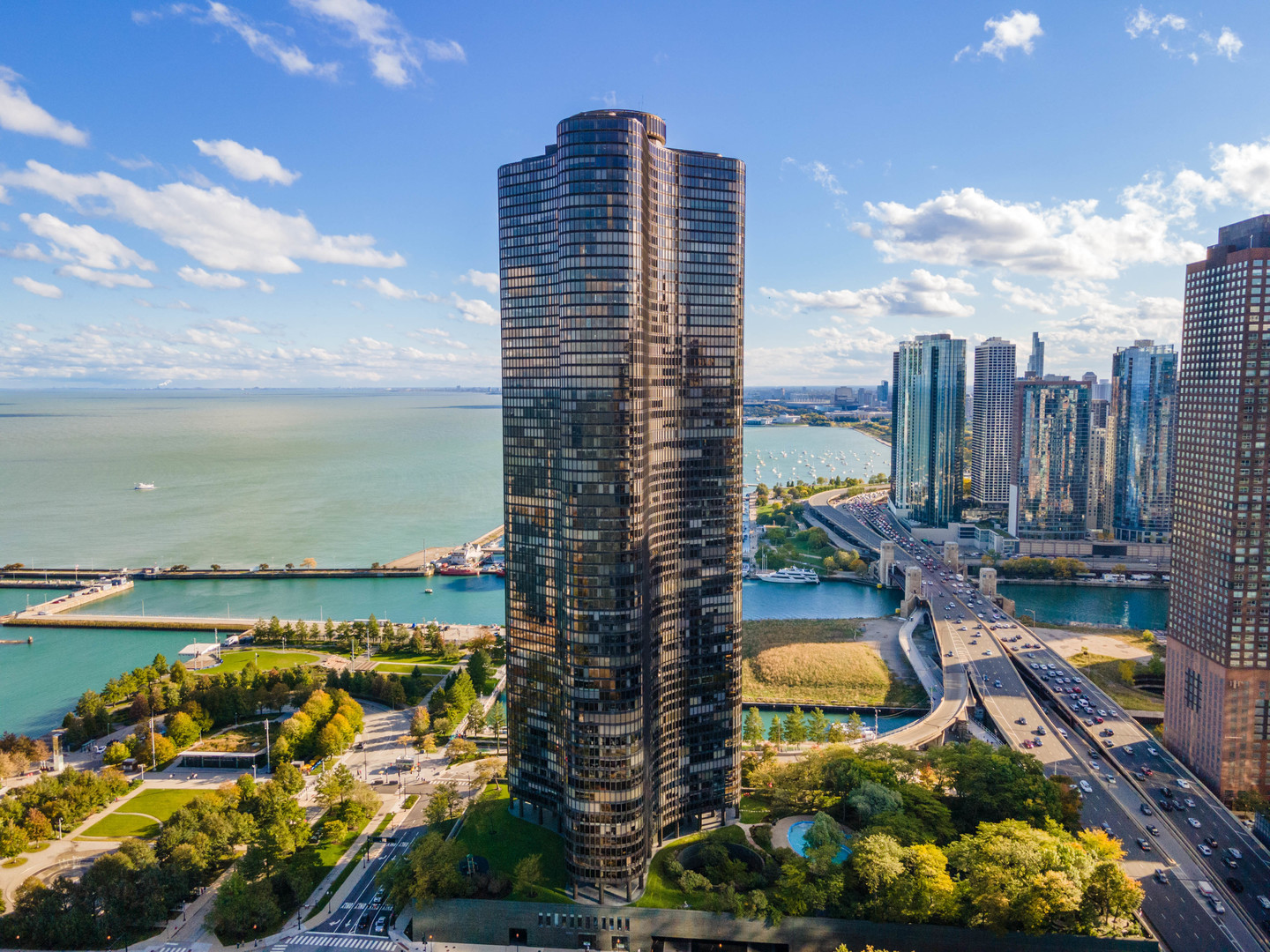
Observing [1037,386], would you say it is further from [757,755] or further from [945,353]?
[757,755]

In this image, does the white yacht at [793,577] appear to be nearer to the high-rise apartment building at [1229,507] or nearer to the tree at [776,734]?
the tree at [776,734]

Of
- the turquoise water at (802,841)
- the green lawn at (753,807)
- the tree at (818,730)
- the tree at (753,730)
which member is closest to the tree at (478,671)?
the tree at (753,730)

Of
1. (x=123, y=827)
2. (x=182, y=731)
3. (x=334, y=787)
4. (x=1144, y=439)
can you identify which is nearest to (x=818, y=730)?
(x=334, y=787)

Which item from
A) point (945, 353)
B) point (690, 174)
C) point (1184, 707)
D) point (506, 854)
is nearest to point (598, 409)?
point (690, 174)

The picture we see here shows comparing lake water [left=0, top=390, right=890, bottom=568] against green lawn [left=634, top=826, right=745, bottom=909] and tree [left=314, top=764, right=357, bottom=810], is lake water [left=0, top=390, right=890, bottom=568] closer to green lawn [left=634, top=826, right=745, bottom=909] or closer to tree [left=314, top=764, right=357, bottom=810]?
tree [left=314, top=764, right=357, bottom=810]

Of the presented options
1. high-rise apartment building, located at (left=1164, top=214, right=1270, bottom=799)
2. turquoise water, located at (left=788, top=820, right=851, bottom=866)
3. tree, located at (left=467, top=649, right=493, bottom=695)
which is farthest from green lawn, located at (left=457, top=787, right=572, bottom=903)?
high-rise apartment building, located at (left=1164, top=214, right=1270, bottom=799)

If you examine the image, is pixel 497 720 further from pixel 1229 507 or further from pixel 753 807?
pixel 1229 507
